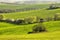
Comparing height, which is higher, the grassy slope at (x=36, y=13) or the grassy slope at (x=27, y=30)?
the grassy slope at (x=36, y=13)

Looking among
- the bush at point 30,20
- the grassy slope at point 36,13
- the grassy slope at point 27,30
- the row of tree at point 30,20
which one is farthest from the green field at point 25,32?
the grassy slope at point 36,13

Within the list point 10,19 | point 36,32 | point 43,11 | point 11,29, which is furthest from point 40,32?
point 43,11

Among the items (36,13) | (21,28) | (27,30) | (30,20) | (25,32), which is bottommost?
(25,32)

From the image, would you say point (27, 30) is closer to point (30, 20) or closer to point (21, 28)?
point (21, 28)

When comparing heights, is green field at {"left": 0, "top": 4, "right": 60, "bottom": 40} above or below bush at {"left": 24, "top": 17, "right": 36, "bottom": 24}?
below

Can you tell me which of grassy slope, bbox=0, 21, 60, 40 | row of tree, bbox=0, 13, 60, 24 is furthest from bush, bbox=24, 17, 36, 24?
grassy slope, bbox=0, 21, 60, 40

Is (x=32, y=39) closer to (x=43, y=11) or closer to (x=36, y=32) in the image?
(x=36, y=32)

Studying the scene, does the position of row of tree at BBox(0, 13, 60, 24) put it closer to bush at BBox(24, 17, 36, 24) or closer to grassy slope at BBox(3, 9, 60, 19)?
bush at BBox(24, 17, 36, 24)


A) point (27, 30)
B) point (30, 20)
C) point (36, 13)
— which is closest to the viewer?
point (27, 30)

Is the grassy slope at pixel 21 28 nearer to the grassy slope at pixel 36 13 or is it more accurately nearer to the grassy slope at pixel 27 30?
the grassy slope at pixel 27 30

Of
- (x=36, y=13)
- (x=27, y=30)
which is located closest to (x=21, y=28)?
(x=27, y=30)

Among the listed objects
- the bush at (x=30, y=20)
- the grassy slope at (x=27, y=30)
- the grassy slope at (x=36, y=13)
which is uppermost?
the grassy slope at (x=36, y=13)

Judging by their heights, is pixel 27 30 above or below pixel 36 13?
below

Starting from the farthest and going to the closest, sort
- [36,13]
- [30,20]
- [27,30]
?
[36,13]
[30,20]
[27,30]
